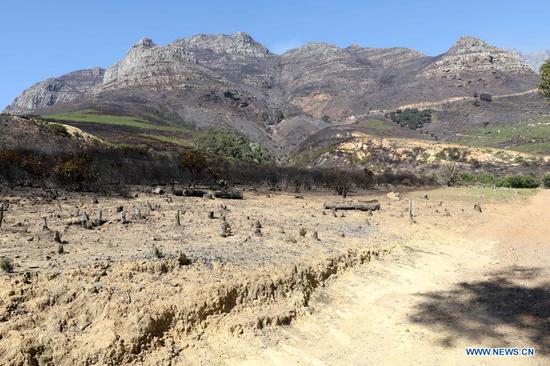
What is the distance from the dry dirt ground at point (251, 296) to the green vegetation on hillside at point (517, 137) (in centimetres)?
5695

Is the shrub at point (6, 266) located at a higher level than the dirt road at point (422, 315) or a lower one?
higher

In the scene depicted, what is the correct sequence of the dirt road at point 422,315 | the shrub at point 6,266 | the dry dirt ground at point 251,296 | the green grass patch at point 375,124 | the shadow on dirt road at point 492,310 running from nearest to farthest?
the dry dirt ground at point 251,296
the shrub at point 6,266
the dirt road at point 422,315
the shadow on dirt road at point 492,310
the green grass patch at point 375,124

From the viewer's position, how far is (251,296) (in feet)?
28.6

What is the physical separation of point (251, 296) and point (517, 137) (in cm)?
8116

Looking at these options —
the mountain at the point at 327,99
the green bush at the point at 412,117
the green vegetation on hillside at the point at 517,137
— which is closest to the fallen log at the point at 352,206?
the green vegetation on hillside at the point at 517,137

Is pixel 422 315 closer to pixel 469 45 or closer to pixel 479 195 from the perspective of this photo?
pixel 479 195

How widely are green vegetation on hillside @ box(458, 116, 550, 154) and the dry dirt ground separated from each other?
187ft

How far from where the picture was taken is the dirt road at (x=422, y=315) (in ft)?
25.3

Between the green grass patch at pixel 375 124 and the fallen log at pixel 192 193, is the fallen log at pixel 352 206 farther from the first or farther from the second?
the green grass patch at pixel 375 124

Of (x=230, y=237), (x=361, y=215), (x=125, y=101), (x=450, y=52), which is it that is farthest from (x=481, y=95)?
(x=230, y=237)

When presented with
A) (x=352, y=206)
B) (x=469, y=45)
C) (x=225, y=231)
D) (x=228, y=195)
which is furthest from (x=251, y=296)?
(x=469, y=45)

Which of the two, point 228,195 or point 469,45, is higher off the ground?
point 469,45

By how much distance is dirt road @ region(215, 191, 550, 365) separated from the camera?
7.70m

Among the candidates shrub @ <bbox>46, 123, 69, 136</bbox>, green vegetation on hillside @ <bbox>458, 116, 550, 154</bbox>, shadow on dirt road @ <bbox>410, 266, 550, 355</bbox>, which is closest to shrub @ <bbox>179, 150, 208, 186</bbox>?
shadow on dirt road @ <bbox>410, 266, 550, 355</bbox>
